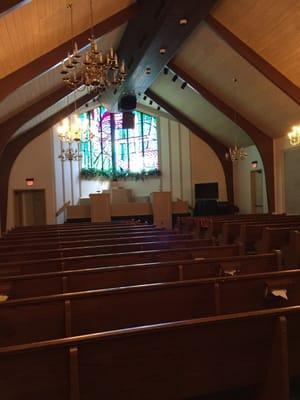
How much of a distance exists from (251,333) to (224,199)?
37.6 ft

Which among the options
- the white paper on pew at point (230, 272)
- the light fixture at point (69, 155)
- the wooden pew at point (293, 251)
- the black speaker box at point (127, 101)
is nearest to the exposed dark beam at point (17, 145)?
the light fixture at point (69, 155)

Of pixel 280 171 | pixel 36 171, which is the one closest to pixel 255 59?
pixel 280 171

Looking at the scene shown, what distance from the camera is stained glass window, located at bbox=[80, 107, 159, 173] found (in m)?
13.2

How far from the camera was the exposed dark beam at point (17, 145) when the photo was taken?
9.91 m

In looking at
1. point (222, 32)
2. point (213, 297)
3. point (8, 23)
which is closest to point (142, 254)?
point (213, 297)

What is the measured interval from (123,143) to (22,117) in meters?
5.72

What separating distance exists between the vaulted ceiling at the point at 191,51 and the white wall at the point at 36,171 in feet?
2.68

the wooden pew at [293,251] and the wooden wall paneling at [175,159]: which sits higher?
the wooden wall paneling at [175,159]

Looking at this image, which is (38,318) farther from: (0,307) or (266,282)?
(266,282)

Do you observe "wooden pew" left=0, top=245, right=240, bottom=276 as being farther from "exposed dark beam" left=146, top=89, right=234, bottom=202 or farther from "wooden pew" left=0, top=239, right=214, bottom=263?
"exposed dark beam" left=146, top=89, right=234, bottom=202

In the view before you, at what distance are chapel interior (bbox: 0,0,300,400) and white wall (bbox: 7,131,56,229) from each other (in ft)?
0.15

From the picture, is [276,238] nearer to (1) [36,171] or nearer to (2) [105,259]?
(2) [105,259]

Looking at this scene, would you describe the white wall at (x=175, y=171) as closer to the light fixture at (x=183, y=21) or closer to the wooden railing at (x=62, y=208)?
the wooden railing at (x=62, y=208)

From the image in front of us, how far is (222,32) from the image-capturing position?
636 centimetres
